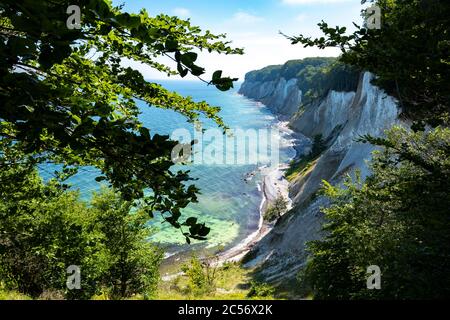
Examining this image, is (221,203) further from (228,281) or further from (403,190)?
(403,190)

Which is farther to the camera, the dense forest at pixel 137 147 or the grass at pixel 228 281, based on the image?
the grass at pixel 228 281

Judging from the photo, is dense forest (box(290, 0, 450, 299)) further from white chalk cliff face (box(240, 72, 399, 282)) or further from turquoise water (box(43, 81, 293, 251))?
turquoise water (box(43, 81, 293, 251))

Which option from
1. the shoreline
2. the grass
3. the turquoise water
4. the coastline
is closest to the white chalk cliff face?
the grass

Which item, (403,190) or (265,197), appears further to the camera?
(265,197)

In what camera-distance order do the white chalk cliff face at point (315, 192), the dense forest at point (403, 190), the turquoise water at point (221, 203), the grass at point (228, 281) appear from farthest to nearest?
the turquoise water at point (221, 203) < the white chalk cliff face at point (315, 192) < the grass at point (228, 281) < the dense forest at point (403, 190)

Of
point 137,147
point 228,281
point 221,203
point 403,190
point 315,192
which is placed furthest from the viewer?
point 221,203

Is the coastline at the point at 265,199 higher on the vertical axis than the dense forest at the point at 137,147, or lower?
lower

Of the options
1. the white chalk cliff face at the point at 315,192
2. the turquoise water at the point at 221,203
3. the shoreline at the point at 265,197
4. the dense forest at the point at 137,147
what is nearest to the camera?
the dense forest at the point at 137,147

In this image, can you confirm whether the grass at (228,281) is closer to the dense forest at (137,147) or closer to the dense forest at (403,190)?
the dense forest at (137,147)

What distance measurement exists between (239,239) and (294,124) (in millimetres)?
86494

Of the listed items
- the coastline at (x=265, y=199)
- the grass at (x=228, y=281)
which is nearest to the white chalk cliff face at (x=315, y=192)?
the grass at (x=228, y=281)

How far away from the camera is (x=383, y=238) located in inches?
597

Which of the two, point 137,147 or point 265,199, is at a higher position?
point 137,147

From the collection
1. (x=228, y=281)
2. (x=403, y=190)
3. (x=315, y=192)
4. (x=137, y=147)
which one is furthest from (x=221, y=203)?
(x=137, y=147)
